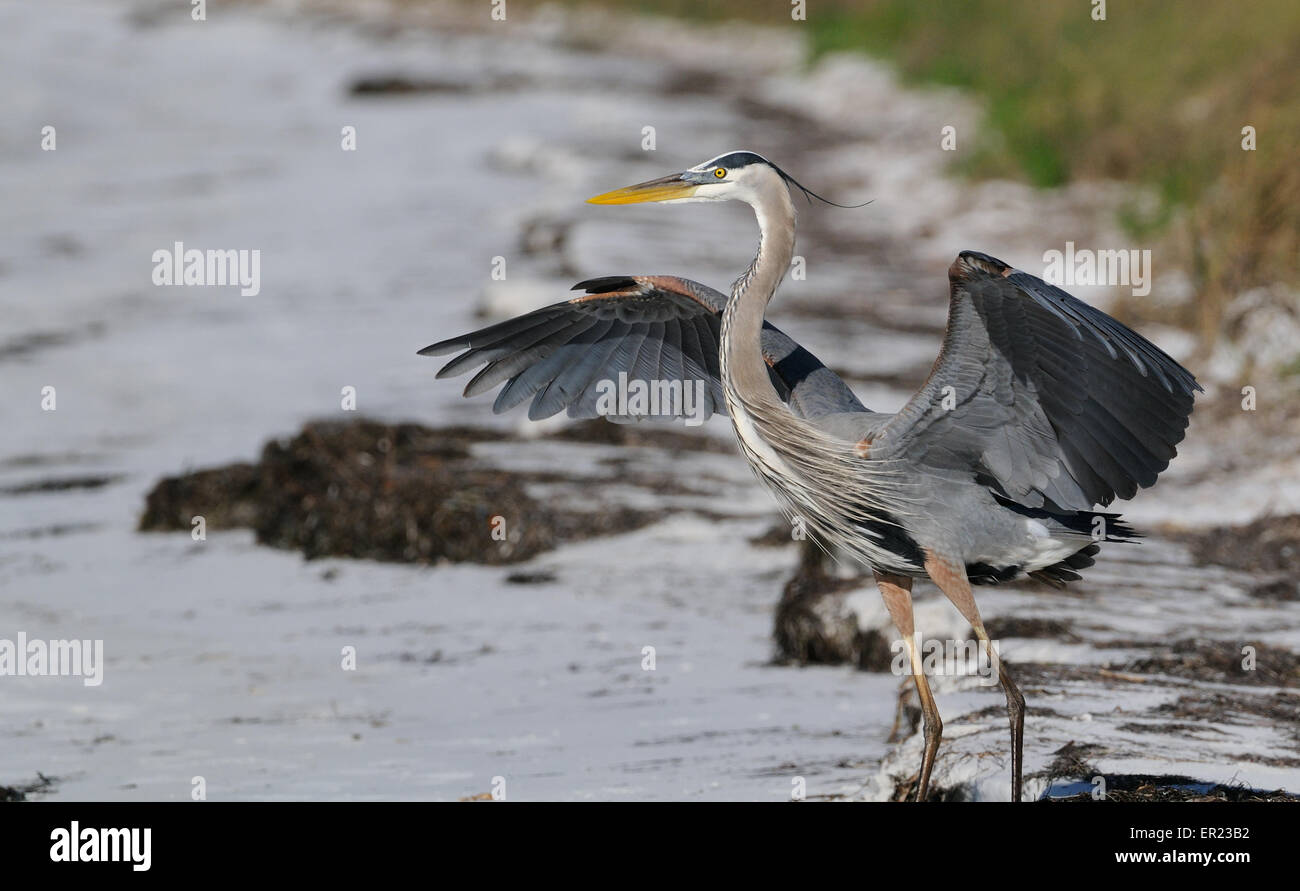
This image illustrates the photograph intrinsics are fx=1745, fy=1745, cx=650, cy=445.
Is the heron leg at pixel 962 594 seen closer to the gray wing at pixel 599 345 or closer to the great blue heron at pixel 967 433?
the great blue heron at pixel 967 433

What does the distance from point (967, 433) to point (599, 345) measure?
4.98 ft

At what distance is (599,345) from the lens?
6.28 metres

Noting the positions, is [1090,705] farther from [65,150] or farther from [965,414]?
[65,150]

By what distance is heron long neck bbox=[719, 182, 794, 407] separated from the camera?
5355 mm

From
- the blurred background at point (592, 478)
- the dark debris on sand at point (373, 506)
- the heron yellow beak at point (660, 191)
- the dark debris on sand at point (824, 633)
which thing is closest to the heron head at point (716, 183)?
the heron yellow beak at point (660, 191)

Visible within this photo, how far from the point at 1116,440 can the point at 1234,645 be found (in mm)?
1848

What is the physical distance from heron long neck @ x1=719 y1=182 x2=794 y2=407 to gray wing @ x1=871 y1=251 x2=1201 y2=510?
41cm

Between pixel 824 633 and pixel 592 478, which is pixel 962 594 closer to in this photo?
pixel 824 633

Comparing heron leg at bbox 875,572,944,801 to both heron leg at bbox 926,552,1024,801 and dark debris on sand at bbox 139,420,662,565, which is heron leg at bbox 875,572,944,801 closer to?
heron leg at bbox 926,552,1024,801

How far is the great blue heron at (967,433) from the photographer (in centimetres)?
511

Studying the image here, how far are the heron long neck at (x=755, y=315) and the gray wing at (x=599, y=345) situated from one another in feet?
2.01
